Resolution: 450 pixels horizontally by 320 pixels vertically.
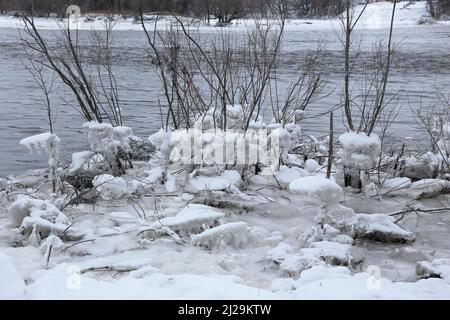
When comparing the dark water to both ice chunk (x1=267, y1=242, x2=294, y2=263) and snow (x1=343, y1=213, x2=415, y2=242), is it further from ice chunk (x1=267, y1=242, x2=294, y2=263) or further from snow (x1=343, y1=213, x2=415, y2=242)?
ice chunk (x1=267, y1=242, x2=294, y2=263)

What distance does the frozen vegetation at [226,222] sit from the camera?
3.36 m

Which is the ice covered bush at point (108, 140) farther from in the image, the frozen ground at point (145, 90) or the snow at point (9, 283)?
the snow at point (9, 283)

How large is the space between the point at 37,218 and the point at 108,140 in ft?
5.86

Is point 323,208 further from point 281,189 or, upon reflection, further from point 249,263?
point 281,189

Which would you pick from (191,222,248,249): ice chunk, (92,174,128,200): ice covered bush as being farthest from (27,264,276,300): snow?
(92,174,128,200): ice covered bush

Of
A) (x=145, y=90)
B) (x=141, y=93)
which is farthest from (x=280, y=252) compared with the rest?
(x=145, y=90)

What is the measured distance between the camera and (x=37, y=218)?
4.37m

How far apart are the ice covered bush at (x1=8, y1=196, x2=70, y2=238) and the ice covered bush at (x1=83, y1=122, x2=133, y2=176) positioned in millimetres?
1405

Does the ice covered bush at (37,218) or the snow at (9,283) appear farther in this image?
the ice covered bush at (37,218)

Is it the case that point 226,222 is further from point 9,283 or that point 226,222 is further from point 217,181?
point 9,283

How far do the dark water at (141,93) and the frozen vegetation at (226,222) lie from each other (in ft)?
7.20

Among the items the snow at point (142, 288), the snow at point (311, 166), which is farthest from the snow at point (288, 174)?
the snow at point (142, 288)
